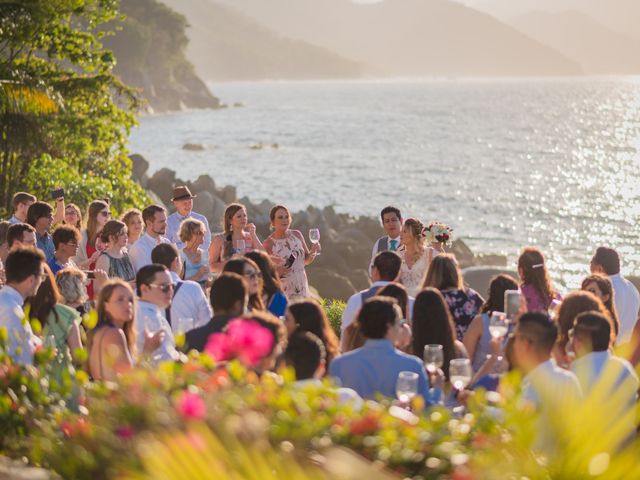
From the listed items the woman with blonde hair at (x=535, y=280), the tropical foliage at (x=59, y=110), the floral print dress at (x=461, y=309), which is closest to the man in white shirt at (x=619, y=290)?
the woman with blonde hair at (x=535, y=280)

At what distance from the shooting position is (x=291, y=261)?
12.1 meters

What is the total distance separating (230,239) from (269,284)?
99.7 inches

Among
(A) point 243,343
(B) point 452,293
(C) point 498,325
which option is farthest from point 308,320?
(B) point 452,293

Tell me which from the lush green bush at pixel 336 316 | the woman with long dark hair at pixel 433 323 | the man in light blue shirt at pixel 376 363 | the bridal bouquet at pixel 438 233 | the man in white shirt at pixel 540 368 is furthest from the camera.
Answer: the lush green bush at pixel 336 316

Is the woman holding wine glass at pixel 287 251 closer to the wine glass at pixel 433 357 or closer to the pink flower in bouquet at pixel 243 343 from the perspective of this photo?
the wine glass at pixel 433 357

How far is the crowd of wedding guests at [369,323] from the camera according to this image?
655cm

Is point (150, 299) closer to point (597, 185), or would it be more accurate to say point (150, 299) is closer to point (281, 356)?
point (281, 356)

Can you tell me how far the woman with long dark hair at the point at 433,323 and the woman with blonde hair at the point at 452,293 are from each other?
3.23ft

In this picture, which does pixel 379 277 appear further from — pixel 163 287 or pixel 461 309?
Answer: pixel 163 287

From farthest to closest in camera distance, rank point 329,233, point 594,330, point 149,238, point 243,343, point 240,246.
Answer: point 329,233 → point 240,246 → point 149,238 → point 594,330 → point 243,343

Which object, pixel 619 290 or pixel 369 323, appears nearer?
pixel 369 323

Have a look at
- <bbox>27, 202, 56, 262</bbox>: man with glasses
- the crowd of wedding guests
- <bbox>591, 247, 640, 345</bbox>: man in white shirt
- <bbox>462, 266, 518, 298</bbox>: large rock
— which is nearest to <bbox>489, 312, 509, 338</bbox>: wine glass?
the crowd of wedding guests

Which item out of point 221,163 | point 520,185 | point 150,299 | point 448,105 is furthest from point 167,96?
point 150,299

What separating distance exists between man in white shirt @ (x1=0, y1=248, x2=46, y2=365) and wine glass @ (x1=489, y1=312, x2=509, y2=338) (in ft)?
10.2
